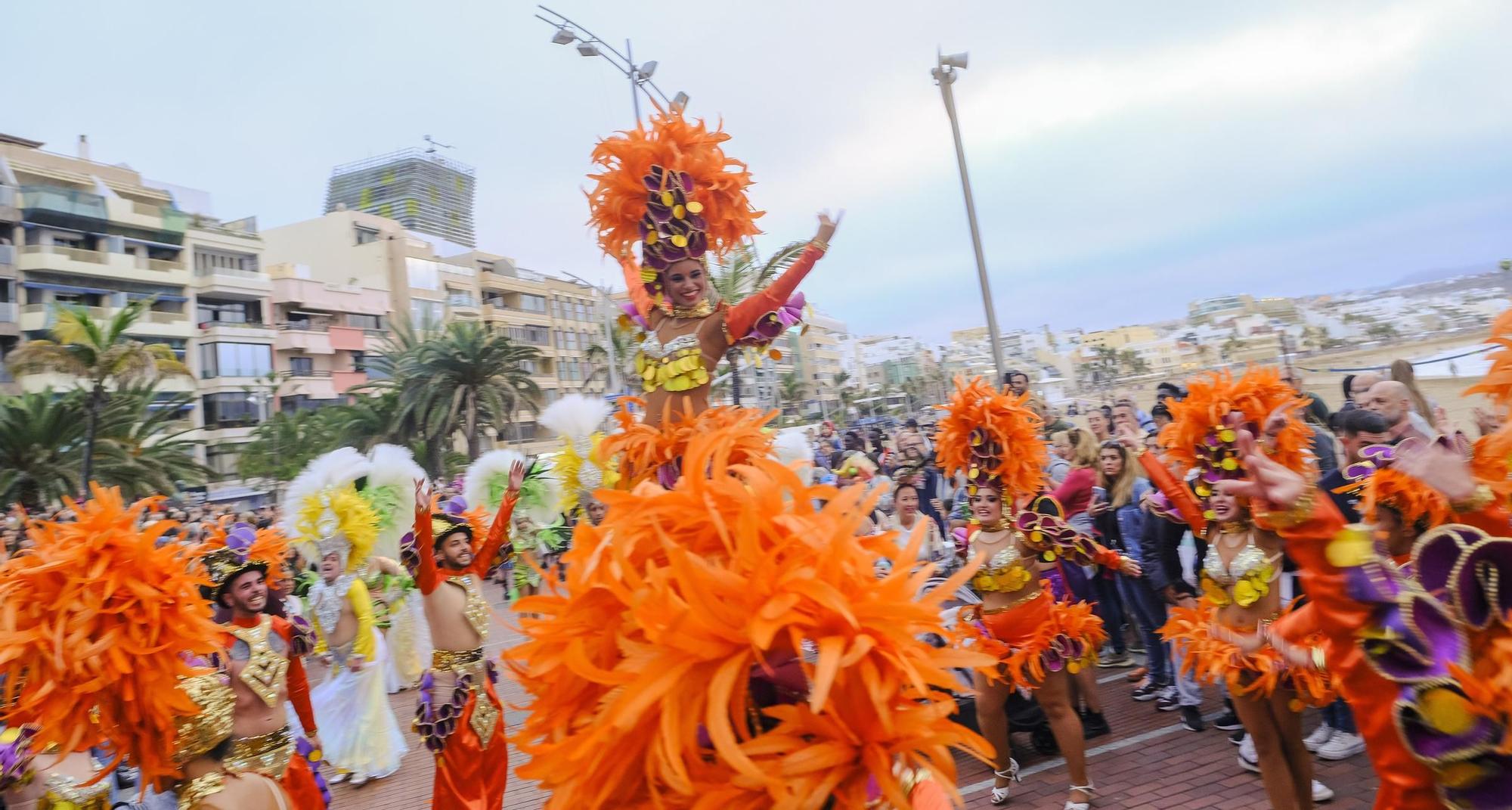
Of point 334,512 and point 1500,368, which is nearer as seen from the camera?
point 1500,368

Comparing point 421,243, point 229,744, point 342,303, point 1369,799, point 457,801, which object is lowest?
point 1369,799

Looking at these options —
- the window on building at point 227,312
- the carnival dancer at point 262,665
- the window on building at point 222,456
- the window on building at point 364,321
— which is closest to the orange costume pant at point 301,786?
the carnival dancer at point 262,665

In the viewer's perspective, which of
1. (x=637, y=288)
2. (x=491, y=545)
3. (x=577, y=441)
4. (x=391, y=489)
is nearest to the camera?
(x=637, y=288)

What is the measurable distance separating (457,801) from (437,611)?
903mm

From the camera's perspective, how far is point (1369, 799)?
13.7 ft

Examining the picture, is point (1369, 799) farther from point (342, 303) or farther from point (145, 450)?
point (342, 303)

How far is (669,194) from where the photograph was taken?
11.1 ft

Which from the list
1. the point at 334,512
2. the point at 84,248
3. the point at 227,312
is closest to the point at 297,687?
the point at 334,512

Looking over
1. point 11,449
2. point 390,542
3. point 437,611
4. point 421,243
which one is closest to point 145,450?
point 11,449

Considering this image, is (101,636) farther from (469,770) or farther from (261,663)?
(469,770)

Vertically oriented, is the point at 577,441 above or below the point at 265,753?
above

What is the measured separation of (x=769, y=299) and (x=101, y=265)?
38135 mm

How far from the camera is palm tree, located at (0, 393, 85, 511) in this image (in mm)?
18625

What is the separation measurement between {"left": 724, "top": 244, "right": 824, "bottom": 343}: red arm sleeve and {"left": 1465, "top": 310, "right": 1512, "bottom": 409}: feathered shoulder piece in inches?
79.2
